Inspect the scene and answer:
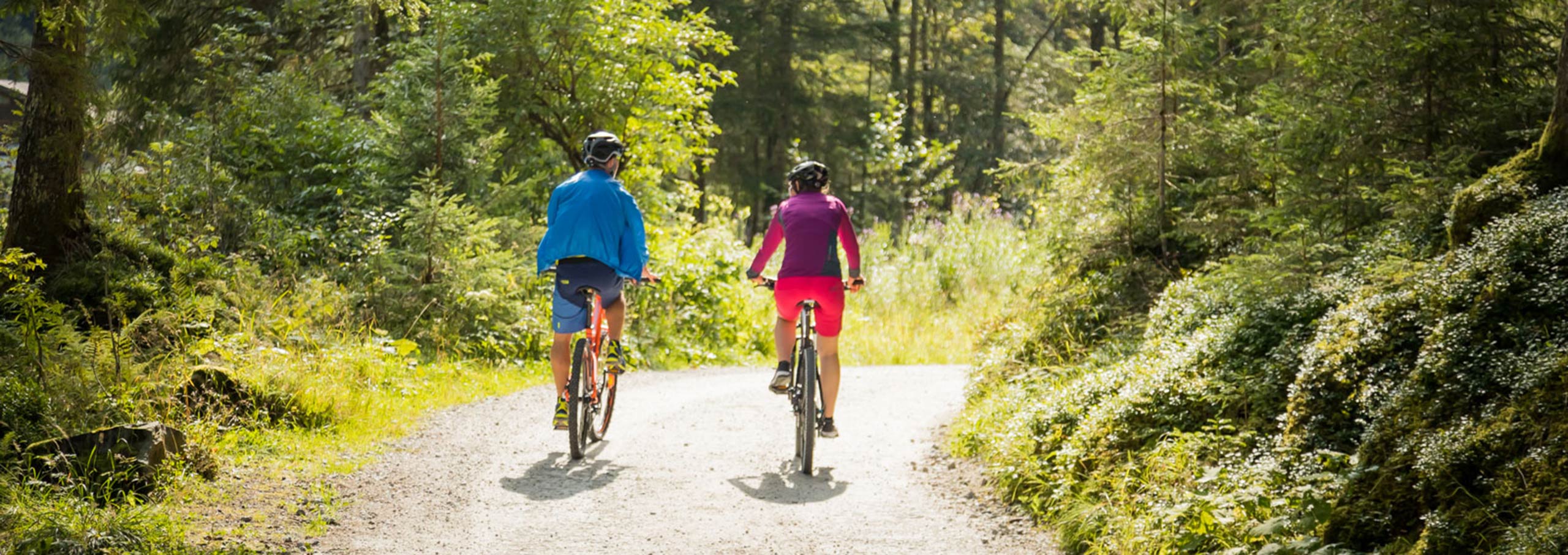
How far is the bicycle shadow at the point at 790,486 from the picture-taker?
6887 millimetres

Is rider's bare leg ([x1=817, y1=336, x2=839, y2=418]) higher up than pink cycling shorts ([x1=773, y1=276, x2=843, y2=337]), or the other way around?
pink cycling shorts ([x1=773, y1=276, x2=843, y2=337])

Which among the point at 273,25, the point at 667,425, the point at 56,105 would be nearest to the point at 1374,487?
the point at 667,425

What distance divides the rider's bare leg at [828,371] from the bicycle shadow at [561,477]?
4.53ft

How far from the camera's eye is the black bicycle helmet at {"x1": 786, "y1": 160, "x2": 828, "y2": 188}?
7.66 m

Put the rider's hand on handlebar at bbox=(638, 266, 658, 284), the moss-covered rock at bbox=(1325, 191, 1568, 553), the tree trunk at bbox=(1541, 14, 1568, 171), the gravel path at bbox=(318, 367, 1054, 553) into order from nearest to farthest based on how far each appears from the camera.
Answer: the moss-covered rock at bbox=(1325, 191, 1568, 553)
the tree trunk at bbox=(1541, 14, 1568, 171)
the gravel path at bbox=(318, 367, 1054, 553)
the rider's hand on handlebar at bbox=(638, 266, 658, 284)

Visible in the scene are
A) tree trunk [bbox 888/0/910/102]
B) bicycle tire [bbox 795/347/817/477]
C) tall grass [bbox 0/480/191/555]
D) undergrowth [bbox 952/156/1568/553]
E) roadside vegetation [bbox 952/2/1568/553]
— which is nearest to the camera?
undergrowth [bbox 952/156/1568/553]

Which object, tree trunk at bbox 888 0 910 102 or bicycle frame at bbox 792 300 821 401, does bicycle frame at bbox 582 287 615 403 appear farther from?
tree trunk at bbox 888 0 910 102

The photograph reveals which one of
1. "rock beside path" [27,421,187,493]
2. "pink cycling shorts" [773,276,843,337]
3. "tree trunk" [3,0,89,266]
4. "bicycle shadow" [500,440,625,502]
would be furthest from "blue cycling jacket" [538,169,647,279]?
"tree trunk" [3,0,89,266]

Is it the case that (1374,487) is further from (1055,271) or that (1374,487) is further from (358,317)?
(358,317)

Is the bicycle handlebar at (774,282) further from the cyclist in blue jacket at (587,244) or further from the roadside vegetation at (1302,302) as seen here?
the roadside vegetation at (1302,302)

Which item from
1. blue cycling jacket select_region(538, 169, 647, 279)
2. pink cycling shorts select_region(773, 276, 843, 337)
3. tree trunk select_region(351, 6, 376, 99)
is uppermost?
tree trunk select_region(351, 6, 376, 99)

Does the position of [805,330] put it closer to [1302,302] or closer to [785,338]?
[785,338]

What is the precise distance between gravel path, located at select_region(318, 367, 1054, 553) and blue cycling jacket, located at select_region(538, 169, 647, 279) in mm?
1328

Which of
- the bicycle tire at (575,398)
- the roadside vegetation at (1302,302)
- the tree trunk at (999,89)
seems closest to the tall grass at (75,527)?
the bicycle tire at (575,398)
